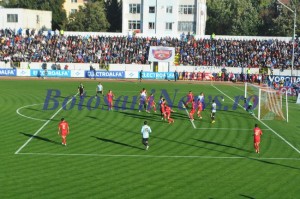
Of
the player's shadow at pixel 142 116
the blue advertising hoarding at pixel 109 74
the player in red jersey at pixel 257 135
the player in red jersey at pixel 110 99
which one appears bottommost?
the player's shadow at pixel 142 116

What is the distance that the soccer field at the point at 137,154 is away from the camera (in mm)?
21266

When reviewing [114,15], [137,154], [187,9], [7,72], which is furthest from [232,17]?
[137,154]

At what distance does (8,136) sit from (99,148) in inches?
246

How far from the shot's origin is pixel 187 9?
100m

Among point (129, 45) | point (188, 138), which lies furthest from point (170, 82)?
point (188, 138)

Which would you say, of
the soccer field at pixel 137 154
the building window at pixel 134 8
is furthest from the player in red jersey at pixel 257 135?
the building window at pixel 134 8

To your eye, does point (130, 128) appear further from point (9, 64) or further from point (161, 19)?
point (161, 19)

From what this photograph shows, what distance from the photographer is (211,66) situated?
75.7 metres

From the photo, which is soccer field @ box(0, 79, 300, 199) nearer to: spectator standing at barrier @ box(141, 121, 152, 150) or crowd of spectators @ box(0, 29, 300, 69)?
spectator standing at barrier @ box(141, 121, 152, 150)

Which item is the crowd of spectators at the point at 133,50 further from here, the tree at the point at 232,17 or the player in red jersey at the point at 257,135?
the player in red jersey at the point at 257,135

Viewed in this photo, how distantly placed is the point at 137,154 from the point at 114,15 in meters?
88.4

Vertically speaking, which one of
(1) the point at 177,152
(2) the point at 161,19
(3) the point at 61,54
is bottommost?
(1) the point at 177,152

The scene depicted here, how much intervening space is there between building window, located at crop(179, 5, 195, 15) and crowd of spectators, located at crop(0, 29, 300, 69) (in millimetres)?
19000

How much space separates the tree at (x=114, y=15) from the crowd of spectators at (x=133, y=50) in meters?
30.8
